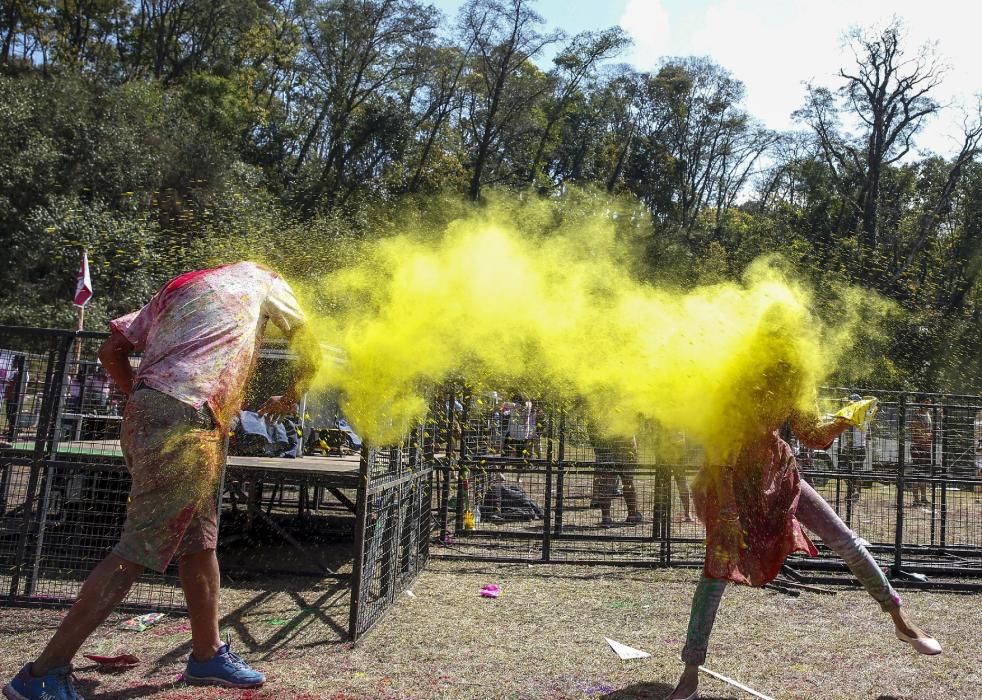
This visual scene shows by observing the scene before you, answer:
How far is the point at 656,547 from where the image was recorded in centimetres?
824

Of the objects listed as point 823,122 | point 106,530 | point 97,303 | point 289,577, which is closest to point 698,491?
point 289,577

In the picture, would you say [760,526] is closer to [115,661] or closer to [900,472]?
[115,661]

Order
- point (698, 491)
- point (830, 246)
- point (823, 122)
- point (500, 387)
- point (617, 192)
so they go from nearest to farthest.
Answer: point (698, 491), point (500, 387), point (830, 246), point (823, 122), point (617, 192)

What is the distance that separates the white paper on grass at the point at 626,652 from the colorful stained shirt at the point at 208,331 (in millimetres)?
2700

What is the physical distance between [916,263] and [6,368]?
1138 inches

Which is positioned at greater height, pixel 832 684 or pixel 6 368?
pixel 6 368

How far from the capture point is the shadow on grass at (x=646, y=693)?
3.97 m

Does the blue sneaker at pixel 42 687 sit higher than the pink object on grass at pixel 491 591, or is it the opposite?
the blue sneaker at pixel 42 687

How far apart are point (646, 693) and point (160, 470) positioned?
2690mm

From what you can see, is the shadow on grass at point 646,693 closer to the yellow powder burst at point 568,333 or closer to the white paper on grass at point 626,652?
the white paper on grass at point 626,652

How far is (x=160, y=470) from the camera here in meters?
3.48

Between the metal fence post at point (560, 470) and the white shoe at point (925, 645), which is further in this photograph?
the metal fence post at point (560, 470)

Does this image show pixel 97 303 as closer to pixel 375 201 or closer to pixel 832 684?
pixel 375 201

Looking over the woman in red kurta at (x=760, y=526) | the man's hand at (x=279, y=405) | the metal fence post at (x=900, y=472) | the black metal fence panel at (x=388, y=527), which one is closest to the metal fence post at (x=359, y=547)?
the black metal fence panel at (x=388, y=527)
